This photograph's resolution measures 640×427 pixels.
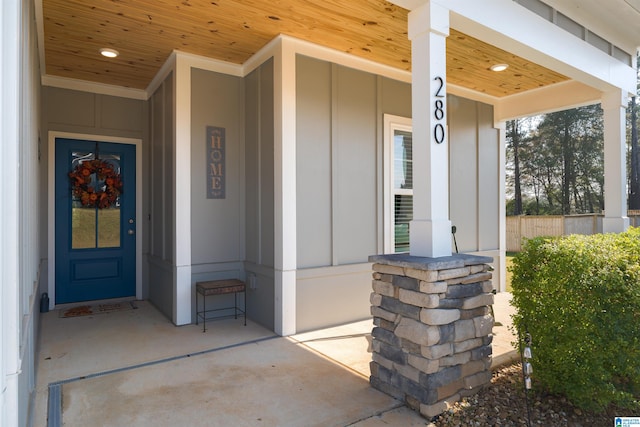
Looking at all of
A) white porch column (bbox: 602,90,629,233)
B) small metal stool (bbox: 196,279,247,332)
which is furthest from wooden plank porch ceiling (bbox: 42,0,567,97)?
small metal stool (bbox: 196,279,247,332)

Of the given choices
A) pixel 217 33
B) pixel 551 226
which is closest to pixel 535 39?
pixel 217 33

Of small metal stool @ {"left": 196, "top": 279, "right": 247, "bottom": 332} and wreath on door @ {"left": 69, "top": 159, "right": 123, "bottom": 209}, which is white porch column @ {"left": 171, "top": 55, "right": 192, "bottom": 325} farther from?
wreath on door @ {"left": 69, "top": 159, "right": 123, "bottom": 209}

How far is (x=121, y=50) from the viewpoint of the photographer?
3.95m

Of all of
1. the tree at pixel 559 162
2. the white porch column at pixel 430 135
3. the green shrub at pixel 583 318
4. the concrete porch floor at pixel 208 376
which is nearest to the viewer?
the green shrub at pixel 583 318

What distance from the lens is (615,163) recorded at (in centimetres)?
436

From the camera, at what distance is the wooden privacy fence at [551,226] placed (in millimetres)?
11734

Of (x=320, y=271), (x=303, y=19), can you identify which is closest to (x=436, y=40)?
(x=303, y=19)

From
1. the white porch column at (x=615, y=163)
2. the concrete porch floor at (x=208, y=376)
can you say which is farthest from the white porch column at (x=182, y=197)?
the white porch column at (x=615, y=163)

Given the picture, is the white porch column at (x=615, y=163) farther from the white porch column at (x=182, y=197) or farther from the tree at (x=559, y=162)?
the tree at (x=559, y=162)

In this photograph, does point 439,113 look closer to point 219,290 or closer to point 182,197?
point 219,290

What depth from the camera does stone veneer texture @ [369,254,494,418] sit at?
2307 millimetres

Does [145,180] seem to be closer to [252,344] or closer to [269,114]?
[269,114]

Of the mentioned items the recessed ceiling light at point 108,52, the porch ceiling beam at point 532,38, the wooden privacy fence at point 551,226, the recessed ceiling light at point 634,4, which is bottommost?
the wooden privacy fence at point 551,226

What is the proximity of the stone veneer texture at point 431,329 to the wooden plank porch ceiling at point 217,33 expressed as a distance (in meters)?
2.18
